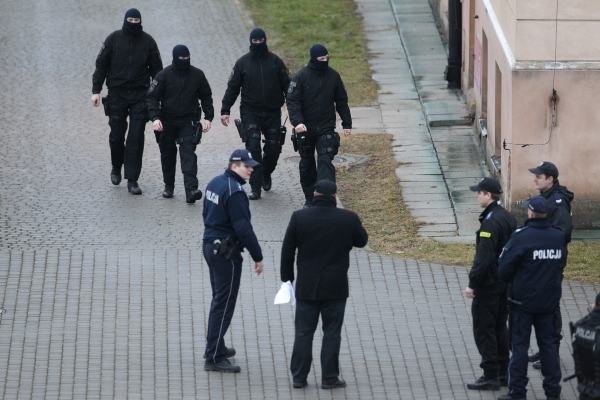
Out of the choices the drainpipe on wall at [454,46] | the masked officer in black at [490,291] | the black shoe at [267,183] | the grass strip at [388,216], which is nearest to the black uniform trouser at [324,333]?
the masked officer in black at [490,291]

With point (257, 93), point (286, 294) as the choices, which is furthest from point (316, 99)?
point (286, 294)

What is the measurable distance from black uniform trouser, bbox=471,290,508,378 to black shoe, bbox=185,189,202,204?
16.9 feet

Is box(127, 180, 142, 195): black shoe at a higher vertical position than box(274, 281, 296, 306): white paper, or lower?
lower

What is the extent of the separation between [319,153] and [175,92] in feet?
5.49

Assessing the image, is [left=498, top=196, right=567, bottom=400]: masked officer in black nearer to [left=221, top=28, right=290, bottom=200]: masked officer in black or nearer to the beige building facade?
the beige building facade

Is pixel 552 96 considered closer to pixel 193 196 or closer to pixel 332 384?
pixel 193 196

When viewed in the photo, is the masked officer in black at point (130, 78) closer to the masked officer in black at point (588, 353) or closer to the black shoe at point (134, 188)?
the black shoe at point (134, 188)

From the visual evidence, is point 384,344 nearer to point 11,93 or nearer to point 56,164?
point 56,164

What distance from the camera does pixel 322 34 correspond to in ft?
77.7

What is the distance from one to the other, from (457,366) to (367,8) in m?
14.0

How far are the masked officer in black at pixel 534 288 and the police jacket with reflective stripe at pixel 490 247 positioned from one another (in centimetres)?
20

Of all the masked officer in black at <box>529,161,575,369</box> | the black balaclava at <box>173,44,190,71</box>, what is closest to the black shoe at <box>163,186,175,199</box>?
the black balaclava at <box>173,44,190,71</box>

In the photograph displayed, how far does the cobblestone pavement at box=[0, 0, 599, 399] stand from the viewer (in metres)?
11.8

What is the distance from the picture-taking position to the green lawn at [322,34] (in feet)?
70.4
